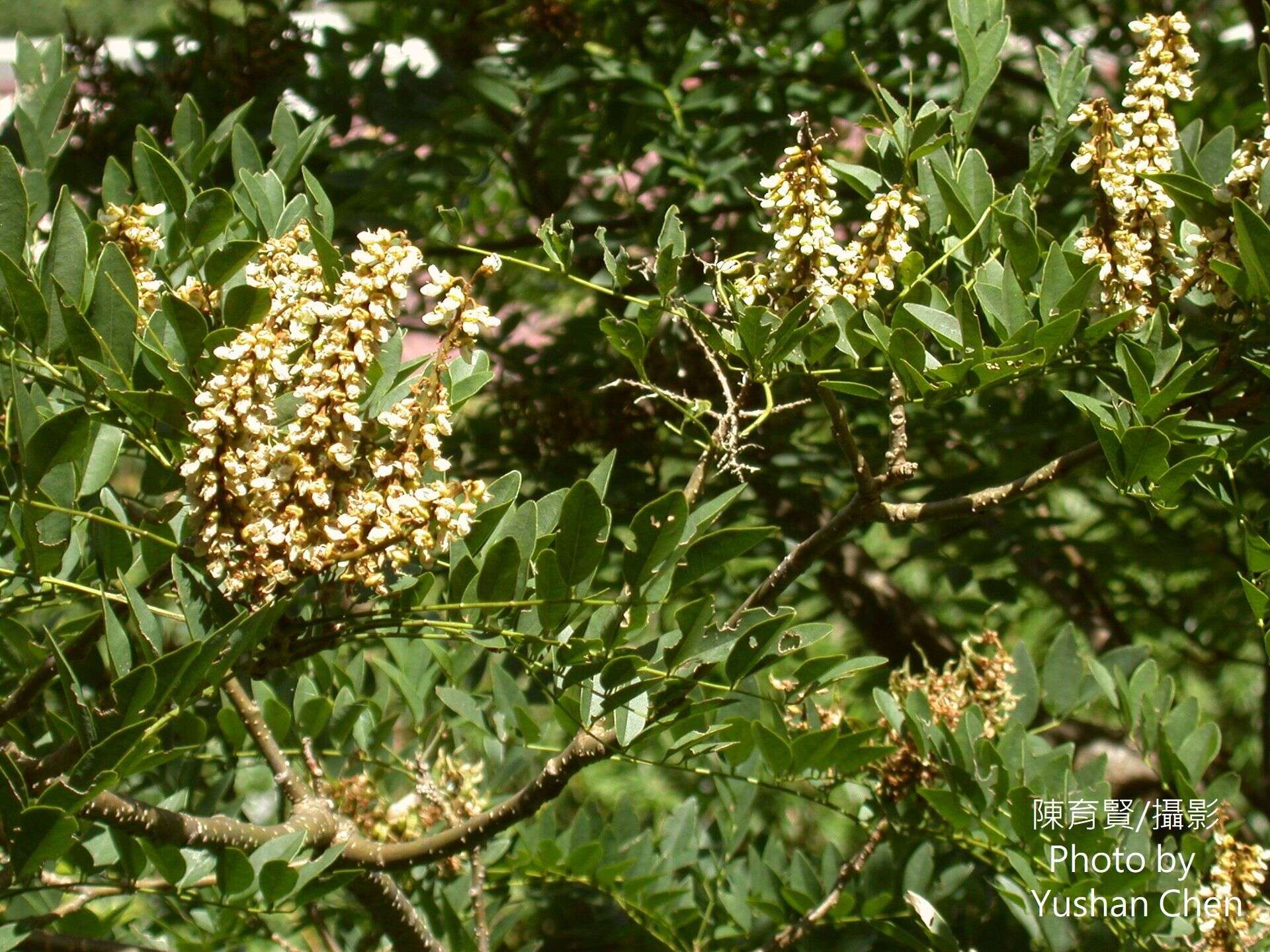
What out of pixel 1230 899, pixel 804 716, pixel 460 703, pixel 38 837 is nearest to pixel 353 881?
pixel 460 703

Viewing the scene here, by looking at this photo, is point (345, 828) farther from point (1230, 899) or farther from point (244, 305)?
point (1230, 899)

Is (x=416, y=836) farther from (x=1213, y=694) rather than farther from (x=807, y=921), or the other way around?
(x=1213, y=694)

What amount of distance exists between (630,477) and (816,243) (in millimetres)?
605

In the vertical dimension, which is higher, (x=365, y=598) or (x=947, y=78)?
(x=947, y=78)

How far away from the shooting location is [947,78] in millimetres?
1293

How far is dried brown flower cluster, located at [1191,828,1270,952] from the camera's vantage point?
0.85 metres

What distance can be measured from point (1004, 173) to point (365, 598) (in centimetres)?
90

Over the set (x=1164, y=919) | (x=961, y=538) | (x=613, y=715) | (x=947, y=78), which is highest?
(x=947, y=78)

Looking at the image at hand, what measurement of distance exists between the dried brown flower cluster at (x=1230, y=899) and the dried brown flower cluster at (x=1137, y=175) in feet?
1.36

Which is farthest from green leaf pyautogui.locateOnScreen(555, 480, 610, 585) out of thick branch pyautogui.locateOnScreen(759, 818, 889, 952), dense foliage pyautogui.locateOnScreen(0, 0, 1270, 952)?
thick branch pyautogui.locateOnScreen(759, 818, 889, 952)

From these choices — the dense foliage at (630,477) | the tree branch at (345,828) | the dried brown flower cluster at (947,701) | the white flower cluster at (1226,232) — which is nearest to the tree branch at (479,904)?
the dense foliage at (630,477)

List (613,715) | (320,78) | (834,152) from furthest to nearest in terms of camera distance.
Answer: (834,152) → (320,78) → (613,715)

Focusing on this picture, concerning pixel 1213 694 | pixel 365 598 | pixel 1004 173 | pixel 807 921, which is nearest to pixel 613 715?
pixel 365 598

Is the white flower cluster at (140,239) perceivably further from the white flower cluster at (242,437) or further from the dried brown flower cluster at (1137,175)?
the dried brown flower cluster at (1137,175)
